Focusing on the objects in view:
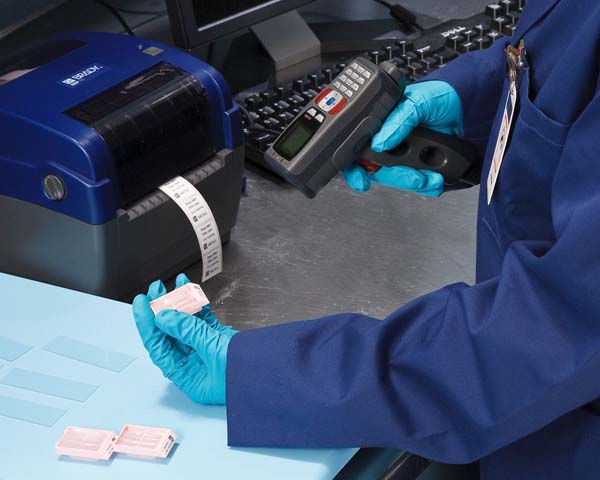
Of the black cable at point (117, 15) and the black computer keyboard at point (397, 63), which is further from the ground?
the black cable at point (117, 15)

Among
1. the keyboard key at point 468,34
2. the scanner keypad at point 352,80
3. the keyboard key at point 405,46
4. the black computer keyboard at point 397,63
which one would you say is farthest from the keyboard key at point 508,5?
the scanner keypad at point 352,80

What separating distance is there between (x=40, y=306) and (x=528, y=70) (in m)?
0.53

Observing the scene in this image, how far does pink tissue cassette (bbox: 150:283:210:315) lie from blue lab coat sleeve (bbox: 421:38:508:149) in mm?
426

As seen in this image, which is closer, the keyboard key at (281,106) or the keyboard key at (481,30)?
the keyboard key at (281,106)

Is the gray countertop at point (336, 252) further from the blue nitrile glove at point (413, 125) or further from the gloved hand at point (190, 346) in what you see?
the gloved hand at point (190, 346)

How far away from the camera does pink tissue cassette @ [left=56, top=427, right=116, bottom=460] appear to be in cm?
80

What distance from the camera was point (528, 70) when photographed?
0.90m

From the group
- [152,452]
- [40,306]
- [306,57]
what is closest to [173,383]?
[152,452]

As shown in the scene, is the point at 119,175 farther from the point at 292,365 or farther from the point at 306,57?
the point at 306,57

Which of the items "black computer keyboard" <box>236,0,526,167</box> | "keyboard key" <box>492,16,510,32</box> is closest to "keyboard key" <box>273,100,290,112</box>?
"black computer keyboard" <box>236,0,526,167</box>

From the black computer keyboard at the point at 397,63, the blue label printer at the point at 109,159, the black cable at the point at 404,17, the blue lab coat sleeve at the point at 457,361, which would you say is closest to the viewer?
the blue lab coat sleeve at the point at 457,361

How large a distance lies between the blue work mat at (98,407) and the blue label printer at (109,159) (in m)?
0.07

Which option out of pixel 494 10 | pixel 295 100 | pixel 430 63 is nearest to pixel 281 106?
pixel 295 100

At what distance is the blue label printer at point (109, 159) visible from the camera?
39.5 inches
